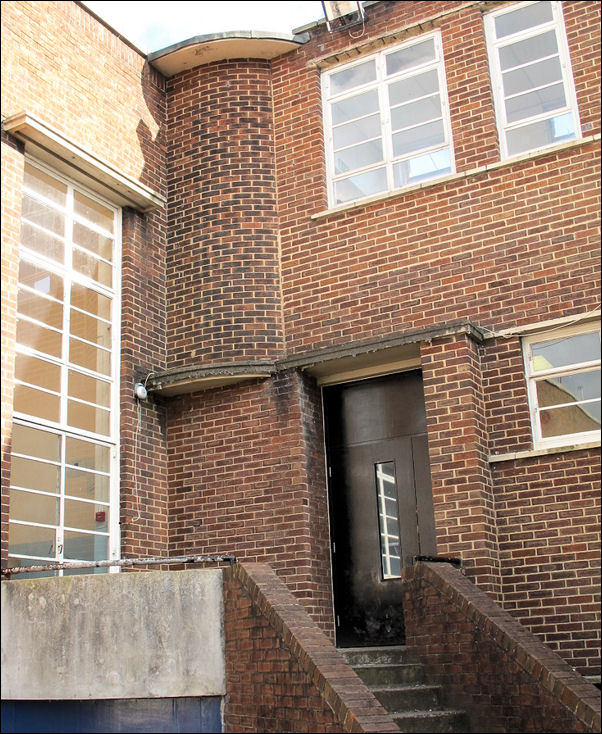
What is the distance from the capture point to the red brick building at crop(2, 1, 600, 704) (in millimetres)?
9461

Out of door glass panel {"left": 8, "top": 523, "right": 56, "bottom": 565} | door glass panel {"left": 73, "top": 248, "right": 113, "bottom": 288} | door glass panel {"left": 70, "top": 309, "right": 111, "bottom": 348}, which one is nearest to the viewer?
door glass panel {"left": 8, "top": 523, "right": 56, "bottom": 565}

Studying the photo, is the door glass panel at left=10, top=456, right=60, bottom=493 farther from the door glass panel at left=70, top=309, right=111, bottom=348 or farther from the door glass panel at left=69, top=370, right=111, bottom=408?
the door glass panel at left=70, top=309, right=111, bottom=348

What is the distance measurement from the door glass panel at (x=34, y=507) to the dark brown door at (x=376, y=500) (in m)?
3.00

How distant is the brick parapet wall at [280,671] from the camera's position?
6797 mm

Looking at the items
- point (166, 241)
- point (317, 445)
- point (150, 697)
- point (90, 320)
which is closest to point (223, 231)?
point (166, 241)

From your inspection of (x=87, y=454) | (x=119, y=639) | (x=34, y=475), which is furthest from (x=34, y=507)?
(x=119, y=639)

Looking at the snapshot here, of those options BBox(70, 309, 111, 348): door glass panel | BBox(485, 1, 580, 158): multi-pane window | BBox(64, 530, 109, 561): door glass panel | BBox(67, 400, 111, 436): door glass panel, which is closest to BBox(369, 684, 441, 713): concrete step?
BBox(64, 530, 109, 561): door glass panel

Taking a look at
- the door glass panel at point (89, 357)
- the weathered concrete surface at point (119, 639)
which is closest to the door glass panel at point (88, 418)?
the door glass panel at point (89, 357)

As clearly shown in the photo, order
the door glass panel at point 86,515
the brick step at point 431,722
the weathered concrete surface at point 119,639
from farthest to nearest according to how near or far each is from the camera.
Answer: the door glass panel at point 86,515
the weathered concrete surface at point 119,639
the brick step at point 431,722

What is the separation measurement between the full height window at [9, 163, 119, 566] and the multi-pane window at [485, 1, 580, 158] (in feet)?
15.4

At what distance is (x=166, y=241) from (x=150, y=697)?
232 inches

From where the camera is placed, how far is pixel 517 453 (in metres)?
9.43

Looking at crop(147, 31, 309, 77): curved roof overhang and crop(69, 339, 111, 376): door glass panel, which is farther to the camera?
crop(147, 31, 309, 77): curved roof overhang

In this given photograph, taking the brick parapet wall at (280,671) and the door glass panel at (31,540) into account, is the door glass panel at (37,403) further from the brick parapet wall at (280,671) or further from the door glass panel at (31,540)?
the brick parapet wall at (280,671)
